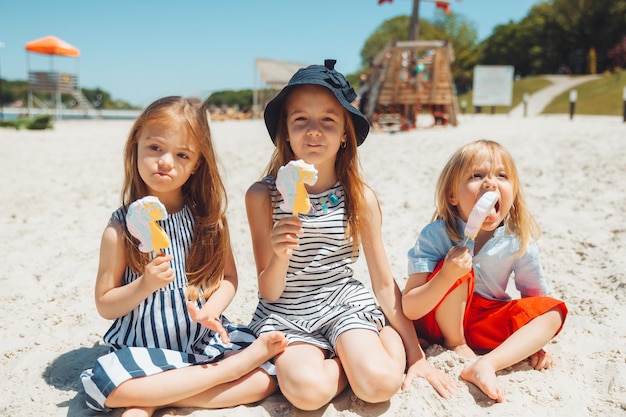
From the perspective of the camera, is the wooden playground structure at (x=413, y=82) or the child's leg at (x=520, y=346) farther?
the wooden playground structure at (x=413, y=82)

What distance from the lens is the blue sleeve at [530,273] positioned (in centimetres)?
239

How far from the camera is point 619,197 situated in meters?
4.93

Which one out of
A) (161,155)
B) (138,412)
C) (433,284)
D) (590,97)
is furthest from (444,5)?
(138,412)

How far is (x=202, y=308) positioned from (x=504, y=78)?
59.6 feet

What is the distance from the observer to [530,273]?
2.41m

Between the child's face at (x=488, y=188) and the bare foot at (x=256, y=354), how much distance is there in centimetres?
104

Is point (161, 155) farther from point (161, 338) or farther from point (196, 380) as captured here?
point (196, 380)

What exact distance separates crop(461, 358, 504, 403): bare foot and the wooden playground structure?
32.1 ft

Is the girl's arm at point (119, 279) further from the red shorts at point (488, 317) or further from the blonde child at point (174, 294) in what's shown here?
the red shorts at point (488, 317)

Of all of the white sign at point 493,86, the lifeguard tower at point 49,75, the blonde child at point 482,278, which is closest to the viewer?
the blonde child at point 482,278

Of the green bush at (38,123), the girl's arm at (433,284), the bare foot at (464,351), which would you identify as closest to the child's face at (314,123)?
the girl's arm at (433,284)

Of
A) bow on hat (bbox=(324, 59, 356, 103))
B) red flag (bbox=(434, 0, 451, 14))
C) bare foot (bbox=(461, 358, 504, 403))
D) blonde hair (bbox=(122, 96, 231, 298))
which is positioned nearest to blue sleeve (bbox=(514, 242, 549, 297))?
bare foot (bbox=(461, 358, 504, 403))

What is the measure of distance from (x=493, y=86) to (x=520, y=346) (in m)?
17.5

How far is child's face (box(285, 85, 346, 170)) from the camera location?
7.41ft
